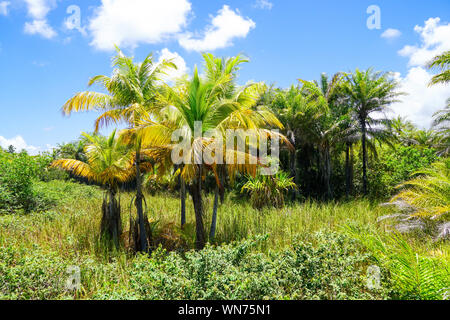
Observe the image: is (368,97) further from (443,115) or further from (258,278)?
(258,278)

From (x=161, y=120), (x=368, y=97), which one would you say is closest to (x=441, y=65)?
(x=368, y=97)

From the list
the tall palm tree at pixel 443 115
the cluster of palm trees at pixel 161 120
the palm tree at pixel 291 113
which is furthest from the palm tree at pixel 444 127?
the cluster of palm trees at pixel 161 120

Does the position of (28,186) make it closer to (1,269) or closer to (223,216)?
(1,269)

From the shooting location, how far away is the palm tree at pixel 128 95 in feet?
22.8

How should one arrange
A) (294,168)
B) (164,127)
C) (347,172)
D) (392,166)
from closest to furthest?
(164,127) < (392,166) < (294,168) < (347,172)

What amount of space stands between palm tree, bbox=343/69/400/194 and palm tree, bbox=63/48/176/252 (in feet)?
37.0

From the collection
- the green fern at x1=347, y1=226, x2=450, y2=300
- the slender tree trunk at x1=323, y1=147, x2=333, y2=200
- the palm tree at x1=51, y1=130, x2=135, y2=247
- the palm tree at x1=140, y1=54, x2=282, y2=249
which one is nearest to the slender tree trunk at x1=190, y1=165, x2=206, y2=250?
the palm tree at x1=140, y1=54, x2=282, y2=249

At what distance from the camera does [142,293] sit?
11.7ft

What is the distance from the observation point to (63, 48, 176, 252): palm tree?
22.8 feet

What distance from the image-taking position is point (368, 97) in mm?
14000

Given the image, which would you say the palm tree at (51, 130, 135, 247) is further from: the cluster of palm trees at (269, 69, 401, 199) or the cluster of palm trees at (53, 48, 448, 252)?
the cluster of palm trees at (269, 69, 401, 199)

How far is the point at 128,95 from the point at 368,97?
12678 mm

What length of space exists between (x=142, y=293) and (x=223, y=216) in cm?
550
